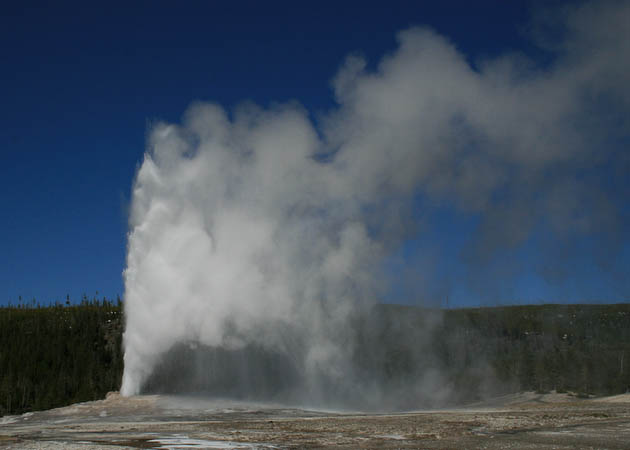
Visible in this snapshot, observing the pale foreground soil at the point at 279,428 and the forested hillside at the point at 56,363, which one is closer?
the pale foreground soil at the point at 279,428

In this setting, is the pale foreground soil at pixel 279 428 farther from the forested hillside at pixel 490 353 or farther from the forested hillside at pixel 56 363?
the forested hillside at pixel 490 353

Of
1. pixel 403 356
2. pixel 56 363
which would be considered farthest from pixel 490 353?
pixel 56 363

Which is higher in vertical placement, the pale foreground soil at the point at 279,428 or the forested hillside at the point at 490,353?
the forested hillside at the point at 490,353

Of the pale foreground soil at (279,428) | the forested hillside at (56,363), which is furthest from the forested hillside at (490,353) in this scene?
the forested hillside at (56,363)

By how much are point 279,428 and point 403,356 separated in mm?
22684

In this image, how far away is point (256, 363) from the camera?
30.5 m

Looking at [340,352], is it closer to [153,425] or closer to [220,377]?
[220,377]

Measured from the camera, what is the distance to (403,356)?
1512 inches

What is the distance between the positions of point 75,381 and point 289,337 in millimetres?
11083

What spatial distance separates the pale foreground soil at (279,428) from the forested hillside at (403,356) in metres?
6.10

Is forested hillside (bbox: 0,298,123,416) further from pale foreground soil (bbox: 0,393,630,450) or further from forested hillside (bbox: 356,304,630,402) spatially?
forested hillside (bbox: 356,304,630,402)

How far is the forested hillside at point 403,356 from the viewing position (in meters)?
30.9

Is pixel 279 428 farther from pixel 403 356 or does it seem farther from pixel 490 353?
pixel 490 353

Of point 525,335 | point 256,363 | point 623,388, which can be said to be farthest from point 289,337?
point 525,335
